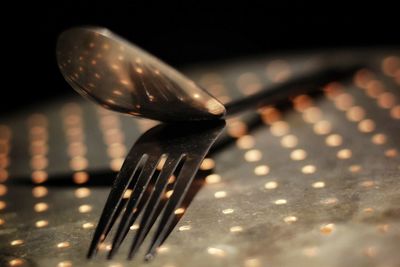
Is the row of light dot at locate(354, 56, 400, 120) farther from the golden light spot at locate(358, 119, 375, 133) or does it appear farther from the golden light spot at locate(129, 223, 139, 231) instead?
the golden light spot at locate(129, 223, 139, 231)

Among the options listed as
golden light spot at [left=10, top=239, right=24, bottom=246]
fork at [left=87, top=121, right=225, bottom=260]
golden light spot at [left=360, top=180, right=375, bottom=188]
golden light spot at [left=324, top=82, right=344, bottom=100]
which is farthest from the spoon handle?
golden light spot at [left=10, top=239, right=24, bottom=246]

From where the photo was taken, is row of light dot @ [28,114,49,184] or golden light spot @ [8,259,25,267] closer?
golden light spot @ [8,259,25,267]

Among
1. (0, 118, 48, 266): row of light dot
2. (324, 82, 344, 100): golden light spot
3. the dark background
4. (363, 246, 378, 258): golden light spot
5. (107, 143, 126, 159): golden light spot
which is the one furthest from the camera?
the dark background

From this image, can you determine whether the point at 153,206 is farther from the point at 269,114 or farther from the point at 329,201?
the point at 269,114

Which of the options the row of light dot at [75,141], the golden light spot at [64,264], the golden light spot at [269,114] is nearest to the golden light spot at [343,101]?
the golden light spot at [269,114]

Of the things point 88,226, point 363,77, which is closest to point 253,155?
point 88,226

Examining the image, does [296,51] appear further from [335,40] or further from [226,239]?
[226,239]

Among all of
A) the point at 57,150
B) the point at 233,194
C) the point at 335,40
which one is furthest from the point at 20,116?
the point at 335,40
